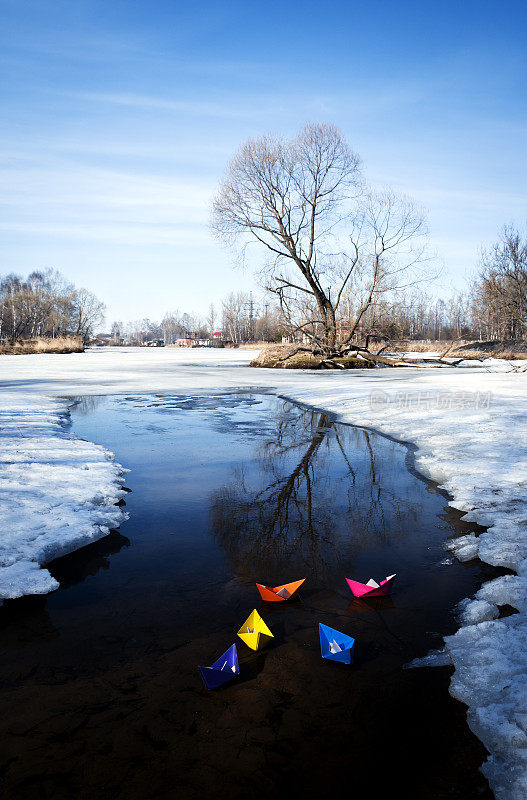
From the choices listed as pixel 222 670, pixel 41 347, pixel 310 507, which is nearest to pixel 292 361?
pixel 310 507

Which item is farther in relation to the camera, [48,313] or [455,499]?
[48,313]

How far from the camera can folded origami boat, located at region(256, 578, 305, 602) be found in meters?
2.62

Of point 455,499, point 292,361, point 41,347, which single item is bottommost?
point 455,499

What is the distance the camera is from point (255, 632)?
226 cm

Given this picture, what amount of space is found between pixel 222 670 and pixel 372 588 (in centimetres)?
99

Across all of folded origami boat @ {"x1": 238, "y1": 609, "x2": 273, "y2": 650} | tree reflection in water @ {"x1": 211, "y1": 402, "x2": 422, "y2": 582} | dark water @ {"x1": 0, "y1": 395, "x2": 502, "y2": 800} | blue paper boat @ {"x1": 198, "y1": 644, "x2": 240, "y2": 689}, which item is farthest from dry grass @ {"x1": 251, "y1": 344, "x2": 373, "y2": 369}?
blue paper boat @ {"x1": 198, "y1": 644, "x2": 240, "y2": 689}

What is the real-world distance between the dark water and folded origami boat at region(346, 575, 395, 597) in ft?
0.20

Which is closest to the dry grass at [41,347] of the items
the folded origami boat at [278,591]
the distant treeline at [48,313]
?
the distant treeline at [48,313]

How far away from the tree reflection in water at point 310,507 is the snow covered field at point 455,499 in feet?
1.74

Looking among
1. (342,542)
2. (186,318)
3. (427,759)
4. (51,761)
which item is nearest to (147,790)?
(51,761)

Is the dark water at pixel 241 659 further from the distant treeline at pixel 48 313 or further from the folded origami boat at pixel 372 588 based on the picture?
the distant treeline at pixel 48 313

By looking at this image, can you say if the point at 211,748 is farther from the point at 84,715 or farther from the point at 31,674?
the point at 31,674

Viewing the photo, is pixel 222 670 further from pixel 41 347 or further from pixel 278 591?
pixel 41 347

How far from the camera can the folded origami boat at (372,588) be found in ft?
8.69
